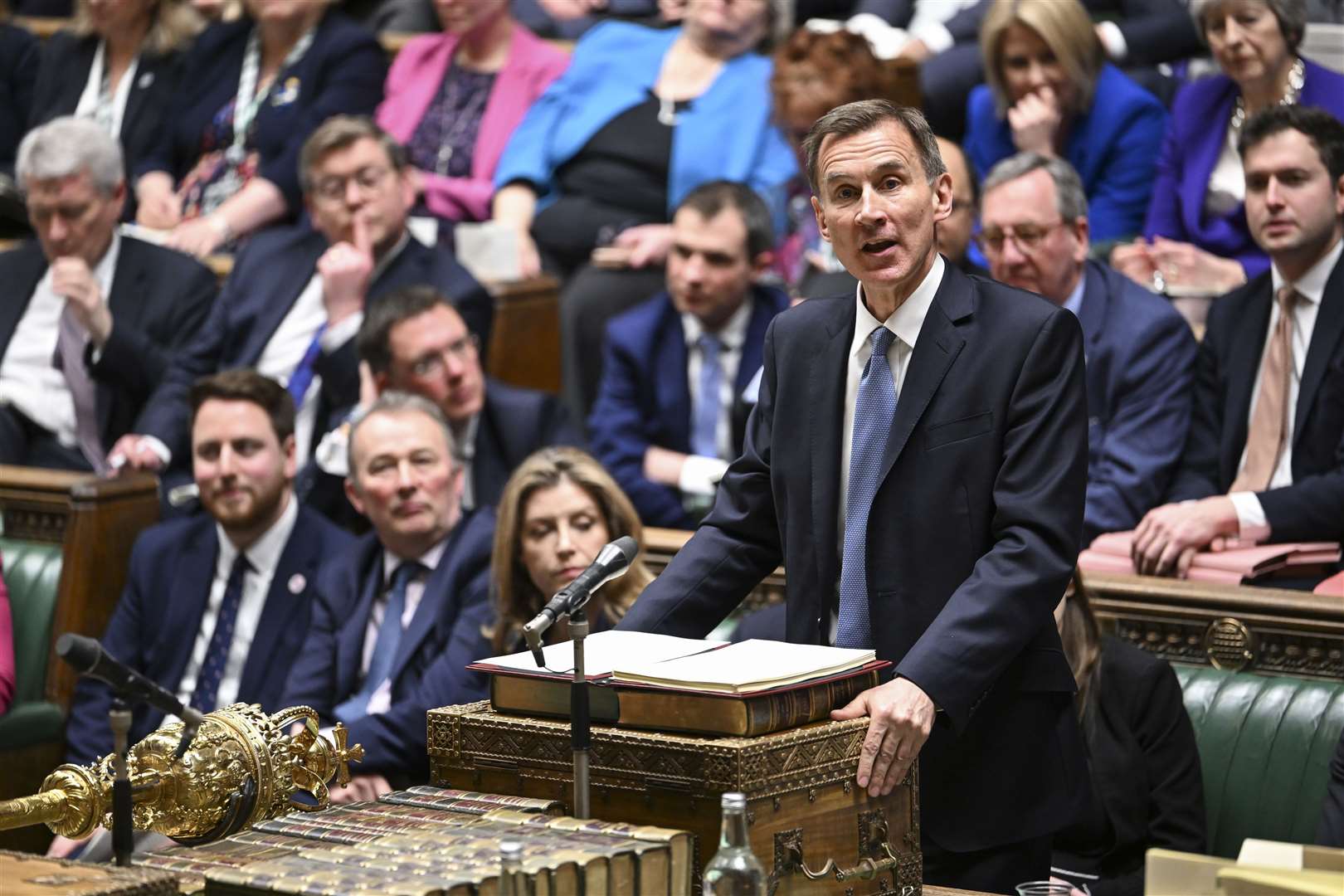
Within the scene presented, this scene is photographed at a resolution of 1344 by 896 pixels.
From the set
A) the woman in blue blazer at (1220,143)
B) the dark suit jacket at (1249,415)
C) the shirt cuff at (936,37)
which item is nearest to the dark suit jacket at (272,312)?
the shirt cuff at (936,37)

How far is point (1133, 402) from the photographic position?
374 centimetres

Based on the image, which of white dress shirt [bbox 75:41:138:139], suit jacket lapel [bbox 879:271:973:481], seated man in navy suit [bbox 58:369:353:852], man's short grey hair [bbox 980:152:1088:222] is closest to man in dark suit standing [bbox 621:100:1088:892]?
suit jacket lapel [bbox 879:271:973:481]

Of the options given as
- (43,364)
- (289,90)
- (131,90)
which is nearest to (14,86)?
(131,90)

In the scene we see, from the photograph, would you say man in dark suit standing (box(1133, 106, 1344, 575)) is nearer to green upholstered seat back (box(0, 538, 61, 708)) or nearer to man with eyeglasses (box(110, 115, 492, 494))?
man with eyeglasses (box(110, 115, 492, 494))

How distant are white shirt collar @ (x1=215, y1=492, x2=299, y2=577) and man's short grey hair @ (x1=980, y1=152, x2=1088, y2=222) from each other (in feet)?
5.23

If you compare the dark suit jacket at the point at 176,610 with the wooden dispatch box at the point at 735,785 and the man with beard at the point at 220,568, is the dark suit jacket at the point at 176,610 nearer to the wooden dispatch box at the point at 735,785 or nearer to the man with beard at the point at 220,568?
the man with beard at the point at 220,568

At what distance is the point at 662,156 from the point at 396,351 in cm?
124

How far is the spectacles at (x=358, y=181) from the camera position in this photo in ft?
15.4

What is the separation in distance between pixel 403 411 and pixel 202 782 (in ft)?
5.99

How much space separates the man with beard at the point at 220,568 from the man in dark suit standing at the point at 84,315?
771 mm

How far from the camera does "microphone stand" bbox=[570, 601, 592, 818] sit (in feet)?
6.07

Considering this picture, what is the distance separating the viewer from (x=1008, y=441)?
2.10 meters

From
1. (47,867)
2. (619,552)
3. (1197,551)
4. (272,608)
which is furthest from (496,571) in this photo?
(47,867)

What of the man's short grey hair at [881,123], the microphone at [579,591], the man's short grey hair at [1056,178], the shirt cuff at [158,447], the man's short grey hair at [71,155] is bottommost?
the microphone at [579,591]
